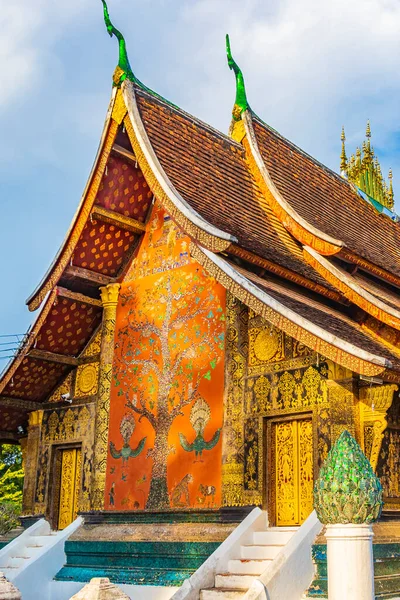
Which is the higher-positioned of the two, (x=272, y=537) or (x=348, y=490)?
(x=348, y=490)

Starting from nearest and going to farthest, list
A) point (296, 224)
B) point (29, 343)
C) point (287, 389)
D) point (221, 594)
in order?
point (221, 594), point (287, 389), point (296, 224), point (29, 343)

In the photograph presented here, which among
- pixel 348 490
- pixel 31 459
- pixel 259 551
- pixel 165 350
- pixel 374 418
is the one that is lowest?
pixel 259 551

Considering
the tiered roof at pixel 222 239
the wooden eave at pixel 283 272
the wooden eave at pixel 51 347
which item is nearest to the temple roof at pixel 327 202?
the tiered roof at pixel 222 239

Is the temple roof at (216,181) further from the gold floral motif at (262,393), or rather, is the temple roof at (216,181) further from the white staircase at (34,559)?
the white staircase at (34,559)

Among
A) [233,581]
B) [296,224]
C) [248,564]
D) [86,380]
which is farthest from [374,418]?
[86,380]

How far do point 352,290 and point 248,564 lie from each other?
282 cm

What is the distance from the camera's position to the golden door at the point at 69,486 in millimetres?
9641

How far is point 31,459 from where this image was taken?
Result: 10.2m

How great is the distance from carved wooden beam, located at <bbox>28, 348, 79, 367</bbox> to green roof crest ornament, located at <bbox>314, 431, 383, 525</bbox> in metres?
5.98

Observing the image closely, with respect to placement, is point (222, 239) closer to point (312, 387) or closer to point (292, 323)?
point (292, 323)

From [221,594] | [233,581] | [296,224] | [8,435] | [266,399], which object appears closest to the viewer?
[221,594]

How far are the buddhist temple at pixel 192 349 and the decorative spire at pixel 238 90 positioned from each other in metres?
0.02

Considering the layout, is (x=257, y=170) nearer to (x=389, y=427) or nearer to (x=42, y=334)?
(x=42, y=334)

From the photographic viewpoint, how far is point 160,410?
8.50 meters
